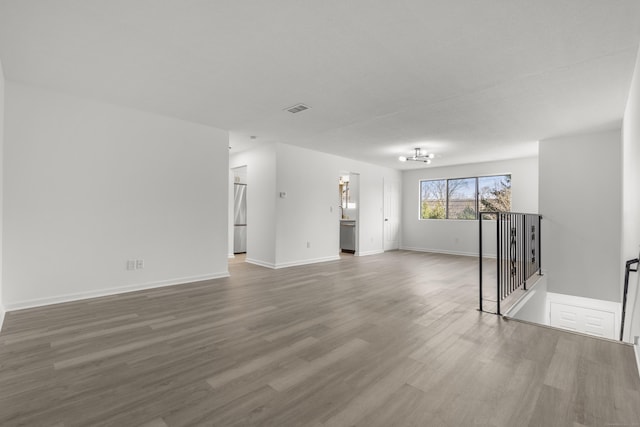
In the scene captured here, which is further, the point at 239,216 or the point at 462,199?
the point at 462,199

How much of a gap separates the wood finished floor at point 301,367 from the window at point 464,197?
516 centimetres

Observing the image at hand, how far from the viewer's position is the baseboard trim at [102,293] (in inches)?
130

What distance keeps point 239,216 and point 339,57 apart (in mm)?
5800

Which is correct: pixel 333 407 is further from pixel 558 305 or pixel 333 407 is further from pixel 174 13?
pixel 558 305

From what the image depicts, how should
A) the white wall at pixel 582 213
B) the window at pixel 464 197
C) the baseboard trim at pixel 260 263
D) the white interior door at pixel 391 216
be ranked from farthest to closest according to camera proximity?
the white interior door at pixel 391 216 < the window at pixel 464 197 < the baseboard trim at pixel 260 263 < the white wall at pixel 582 213

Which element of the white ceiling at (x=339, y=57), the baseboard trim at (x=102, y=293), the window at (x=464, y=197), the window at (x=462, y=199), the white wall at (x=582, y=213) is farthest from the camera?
the window at (x=462, y=199)

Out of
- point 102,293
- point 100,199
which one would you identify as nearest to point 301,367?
point 102,293

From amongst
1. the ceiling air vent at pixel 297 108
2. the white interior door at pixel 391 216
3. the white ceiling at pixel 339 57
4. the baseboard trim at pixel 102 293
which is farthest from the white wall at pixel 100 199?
the white interior door at pixel 391 216

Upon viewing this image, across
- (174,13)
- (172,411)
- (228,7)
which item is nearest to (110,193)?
(174,13)

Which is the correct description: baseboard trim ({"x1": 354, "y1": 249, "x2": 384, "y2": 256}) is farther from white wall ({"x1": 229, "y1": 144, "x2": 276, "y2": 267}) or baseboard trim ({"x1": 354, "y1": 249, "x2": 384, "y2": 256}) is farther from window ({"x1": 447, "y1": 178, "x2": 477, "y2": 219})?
white wall ({"x1": 229, "y1": 144, "x2": 276, "y2": 267})

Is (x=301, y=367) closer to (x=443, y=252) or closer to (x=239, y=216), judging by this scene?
(x=239, y=216)

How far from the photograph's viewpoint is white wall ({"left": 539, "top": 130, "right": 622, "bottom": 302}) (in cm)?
490

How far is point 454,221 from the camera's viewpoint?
8383 millimetres

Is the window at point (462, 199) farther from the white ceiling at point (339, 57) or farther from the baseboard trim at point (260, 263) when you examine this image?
the baseboard trim at point (260, 263)
